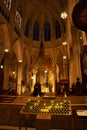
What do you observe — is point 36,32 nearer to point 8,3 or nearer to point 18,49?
point 18,49

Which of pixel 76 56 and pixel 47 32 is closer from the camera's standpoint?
pixel 76 56

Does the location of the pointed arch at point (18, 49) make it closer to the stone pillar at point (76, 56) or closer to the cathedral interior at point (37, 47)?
the cathedral interior at point (37, 47)

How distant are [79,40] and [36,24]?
15.2 meters

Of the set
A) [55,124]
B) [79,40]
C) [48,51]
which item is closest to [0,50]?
[48,51]

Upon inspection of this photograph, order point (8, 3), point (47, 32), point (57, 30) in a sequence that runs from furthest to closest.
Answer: point (47, 32) → point (57, 30) → point (8, 3)

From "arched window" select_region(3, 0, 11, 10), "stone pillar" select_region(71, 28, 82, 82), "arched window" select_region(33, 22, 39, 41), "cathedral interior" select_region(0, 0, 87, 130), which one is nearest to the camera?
"stone pillar" select_region(71, 28, 82, 82)

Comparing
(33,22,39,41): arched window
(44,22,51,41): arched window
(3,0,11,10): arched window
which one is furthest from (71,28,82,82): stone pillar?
(33,22,39,41): arched window

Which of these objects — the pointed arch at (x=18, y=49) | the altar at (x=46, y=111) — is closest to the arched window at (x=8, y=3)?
the pointed arch at (x=18, y=49)

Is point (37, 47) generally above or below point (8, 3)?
below

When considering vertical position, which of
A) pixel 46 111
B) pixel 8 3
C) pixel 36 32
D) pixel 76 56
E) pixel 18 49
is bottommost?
pixel 46 111

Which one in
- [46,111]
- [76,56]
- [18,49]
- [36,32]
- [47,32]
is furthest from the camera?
[47,32]

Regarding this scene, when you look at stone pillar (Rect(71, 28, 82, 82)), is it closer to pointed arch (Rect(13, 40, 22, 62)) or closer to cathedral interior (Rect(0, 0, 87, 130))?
cathedral interior (Rect(0, 0, 87, 130))

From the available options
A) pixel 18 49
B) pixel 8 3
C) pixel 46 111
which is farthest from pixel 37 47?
pixel 46 111

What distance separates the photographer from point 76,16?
415cm
